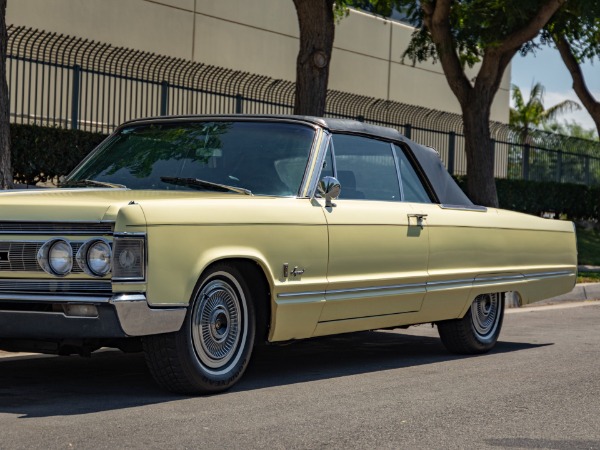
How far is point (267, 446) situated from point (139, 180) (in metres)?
2.70

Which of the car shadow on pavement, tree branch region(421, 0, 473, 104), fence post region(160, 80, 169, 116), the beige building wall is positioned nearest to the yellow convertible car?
the car shadow on pavement

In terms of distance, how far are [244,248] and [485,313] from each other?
3.44m

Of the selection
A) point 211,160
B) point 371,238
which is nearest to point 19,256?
point 211,160

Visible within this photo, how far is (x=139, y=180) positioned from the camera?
7.67 metres

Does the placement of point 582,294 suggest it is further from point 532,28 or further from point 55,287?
point 55,287

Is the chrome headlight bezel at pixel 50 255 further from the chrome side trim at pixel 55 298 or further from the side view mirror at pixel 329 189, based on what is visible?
the side view mirror at pixel 329 189

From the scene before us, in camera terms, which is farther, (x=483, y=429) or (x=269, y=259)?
(x=269, y=259)

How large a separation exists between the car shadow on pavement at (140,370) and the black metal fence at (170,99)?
30.5ft

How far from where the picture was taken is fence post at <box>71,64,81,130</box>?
60.5 feet

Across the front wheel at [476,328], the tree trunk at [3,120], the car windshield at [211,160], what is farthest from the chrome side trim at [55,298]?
the tree trunk at [3,120]

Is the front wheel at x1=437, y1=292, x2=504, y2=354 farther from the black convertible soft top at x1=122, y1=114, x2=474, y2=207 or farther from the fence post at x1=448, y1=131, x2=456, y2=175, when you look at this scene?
the fence post at x1=448, y1=131, x2=456, y2=175

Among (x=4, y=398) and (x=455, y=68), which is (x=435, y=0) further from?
(x=4, y=398)

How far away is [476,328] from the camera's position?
31.1 ft

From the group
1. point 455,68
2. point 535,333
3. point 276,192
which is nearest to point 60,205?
point 276,192
